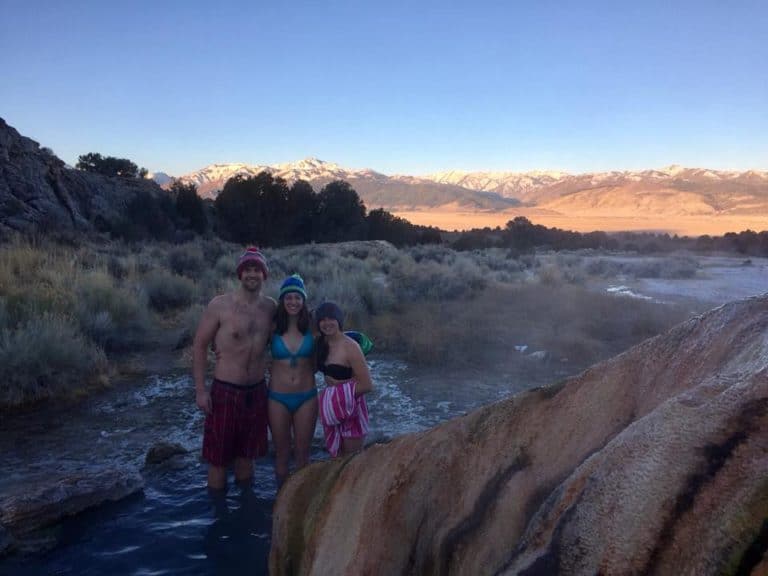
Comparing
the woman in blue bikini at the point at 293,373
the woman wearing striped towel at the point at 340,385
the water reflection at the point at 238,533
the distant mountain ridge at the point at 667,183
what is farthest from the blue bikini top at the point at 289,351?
the distant mountain ridge at the point at 667,183

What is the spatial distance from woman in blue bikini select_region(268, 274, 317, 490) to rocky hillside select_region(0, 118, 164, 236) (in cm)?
1361

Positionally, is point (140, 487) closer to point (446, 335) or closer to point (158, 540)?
point (158, 540)

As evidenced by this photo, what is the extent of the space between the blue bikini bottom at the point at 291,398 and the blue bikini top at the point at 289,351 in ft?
0.79

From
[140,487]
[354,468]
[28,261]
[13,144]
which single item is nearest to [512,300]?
[28,261]

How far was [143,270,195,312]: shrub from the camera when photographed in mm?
12180

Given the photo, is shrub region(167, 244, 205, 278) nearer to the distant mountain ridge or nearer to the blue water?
the blue water

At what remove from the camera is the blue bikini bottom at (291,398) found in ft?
15.4

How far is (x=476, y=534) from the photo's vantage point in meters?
2.01

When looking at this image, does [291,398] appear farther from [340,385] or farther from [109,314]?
[109,314]

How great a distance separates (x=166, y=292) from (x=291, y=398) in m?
8.38

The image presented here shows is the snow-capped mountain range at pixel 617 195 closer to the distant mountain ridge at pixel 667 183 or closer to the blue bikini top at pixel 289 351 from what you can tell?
the distant mountain ridge at pixel 667 183

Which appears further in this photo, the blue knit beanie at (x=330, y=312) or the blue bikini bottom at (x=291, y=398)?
the blue bikini bottom at (x=291, y=398)

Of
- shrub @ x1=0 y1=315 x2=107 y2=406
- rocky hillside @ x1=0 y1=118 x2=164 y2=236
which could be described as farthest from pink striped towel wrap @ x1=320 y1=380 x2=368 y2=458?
rocky hillside @ x1=0 y1=118 x2=164 y2=236

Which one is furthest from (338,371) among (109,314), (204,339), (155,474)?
(109,314)
